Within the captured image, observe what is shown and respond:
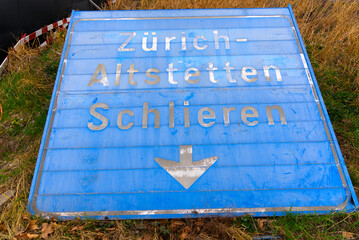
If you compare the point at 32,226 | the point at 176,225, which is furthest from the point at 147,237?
the point at 32,226

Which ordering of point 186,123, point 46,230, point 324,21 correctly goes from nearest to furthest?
point 46,230 → point 186,123 → point 324,21

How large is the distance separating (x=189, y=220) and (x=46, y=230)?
1.70 metres

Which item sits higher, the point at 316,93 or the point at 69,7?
the point at 69,7

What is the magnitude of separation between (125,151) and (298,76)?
2.70 metres

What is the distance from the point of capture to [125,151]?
3.01 meters

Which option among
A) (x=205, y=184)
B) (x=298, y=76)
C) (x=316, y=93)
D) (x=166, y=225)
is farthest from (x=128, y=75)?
(x=316, y=93)

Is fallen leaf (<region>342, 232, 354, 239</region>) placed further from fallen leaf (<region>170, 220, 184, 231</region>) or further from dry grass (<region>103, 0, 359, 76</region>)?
dry grass (<region>103, 0, 359, 76</region>)

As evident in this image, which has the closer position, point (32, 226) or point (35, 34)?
point (32, 226)

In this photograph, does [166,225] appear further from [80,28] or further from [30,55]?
[30,55]

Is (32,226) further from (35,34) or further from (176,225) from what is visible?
(35,34)

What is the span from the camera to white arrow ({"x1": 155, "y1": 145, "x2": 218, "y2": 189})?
2875 millimetres

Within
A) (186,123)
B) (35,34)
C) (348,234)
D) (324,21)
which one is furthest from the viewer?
(324,21)

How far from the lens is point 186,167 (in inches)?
115

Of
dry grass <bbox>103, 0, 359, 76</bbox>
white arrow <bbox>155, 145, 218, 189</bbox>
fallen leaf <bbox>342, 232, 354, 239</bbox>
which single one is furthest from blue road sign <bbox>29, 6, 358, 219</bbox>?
dry grass <bbox>103, 0, 359, 76</bbox>
